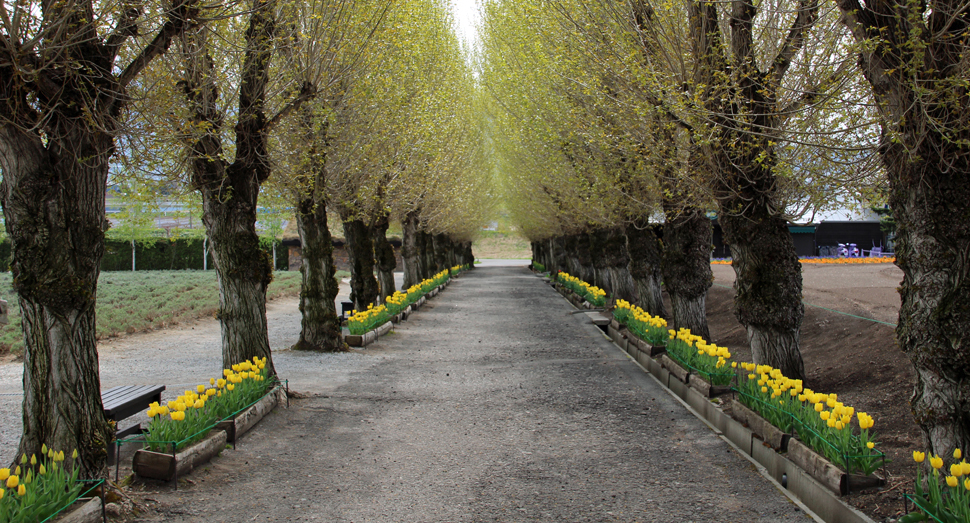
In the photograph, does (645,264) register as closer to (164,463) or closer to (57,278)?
(164,463)

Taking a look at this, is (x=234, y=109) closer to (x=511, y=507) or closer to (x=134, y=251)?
(x=511, y=507)

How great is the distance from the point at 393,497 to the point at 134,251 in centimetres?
4376

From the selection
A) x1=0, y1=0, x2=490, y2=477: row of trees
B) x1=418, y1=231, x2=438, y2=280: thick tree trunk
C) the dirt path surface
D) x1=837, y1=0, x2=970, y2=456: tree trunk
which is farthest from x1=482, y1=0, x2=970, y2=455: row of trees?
x1=418, y1=231, x2=438, y2=280: thick tree trunk

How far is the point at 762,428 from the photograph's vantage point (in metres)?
5.71

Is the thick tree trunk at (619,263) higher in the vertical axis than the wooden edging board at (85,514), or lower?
higher

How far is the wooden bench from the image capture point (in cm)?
552

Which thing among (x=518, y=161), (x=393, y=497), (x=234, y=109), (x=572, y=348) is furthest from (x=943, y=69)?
(x=518, y=161)

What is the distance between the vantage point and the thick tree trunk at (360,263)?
16516mm

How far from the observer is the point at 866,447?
4.45 m

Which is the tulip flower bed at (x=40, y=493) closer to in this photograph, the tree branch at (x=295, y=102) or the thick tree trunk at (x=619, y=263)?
the tree branch at (x=295, y=102)

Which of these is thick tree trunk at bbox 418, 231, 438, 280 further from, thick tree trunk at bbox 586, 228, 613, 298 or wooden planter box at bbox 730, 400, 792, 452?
wooden planter box at bbox 730, 400, 792, 452

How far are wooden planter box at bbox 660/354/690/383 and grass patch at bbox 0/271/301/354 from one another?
1069cm

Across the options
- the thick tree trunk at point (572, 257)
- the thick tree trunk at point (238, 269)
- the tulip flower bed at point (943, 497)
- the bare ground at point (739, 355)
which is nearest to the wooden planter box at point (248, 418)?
the bare ground at point (739, 355)

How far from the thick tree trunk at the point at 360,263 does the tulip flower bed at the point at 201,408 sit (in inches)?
353
